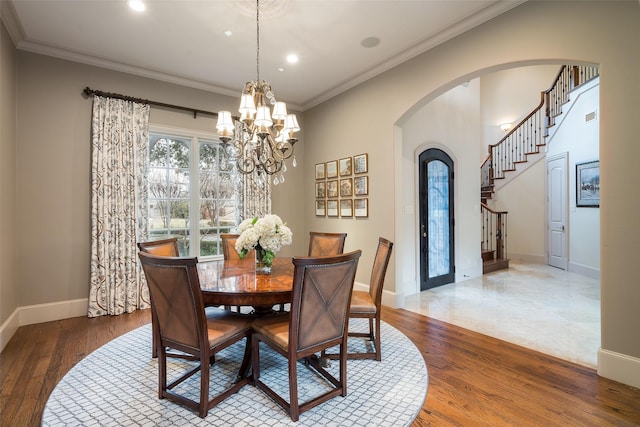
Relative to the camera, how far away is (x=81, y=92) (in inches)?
148

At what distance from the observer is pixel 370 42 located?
3.50m

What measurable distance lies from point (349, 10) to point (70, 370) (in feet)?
12.9

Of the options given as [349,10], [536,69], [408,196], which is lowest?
[408,196]

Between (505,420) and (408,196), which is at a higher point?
(408,196)

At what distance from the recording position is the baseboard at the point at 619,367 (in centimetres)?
218

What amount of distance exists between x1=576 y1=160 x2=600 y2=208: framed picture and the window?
6.44 meters

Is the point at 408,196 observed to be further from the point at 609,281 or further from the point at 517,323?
the point at 609,281

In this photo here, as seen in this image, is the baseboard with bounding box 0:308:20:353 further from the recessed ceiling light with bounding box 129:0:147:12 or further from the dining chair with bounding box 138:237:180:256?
the recessed ceiling light with bounding box 129:0:147:12

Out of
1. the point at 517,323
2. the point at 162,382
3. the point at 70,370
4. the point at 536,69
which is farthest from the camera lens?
the point at 536,69

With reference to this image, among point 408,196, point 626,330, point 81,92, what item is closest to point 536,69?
point 408,196

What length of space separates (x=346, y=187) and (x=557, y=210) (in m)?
5.08

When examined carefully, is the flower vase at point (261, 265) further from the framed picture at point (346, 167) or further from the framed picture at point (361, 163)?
the framed picture at point (346, 167)

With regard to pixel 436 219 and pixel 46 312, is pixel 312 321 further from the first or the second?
pixel 436 219

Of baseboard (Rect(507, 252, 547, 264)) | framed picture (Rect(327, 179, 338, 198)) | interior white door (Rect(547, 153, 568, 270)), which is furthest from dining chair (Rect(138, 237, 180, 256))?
baseboard (Rect(507, 252, 547, 264))
